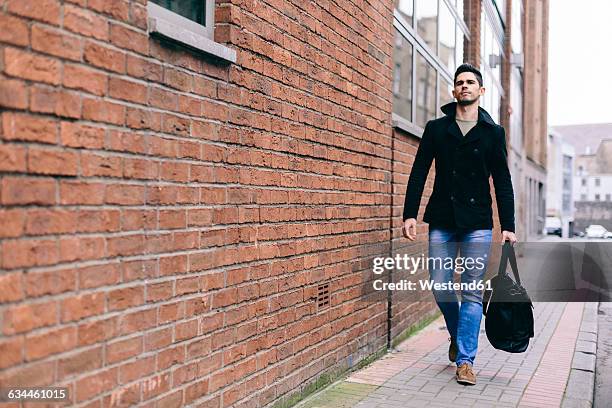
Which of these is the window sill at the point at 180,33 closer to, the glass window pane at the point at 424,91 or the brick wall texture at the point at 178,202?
the brick wall texture at the point at 178,202

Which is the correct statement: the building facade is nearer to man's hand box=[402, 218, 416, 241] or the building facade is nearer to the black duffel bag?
man's hand box=[402, 218, 416, 241]

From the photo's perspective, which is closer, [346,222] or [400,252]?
[346,222]

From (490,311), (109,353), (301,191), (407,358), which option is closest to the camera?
(109,353)

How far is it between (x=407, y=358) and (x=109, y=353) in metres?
3.54

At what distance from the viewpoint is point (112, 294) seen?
258 cm

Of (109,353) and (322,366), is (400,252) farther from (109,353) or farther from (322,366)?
(109,353)

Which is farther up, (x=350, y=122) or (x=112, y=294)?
(x=350, y=122)

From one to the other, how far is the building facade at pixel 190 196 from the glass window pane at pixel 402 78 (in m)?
0.94

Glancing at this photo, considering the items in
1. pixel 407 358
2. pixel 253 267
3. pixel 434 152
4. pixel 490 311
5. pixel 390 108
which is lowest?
pixel 407 358

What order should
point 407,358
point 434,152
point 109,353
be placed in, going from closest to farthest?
point 109,353, point 434,152, point 407,358

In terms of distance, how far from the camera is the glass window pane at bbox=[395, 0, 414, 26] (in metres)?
6.75

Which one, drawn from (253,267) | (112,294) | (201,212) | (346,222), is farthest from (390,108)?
(112,294)

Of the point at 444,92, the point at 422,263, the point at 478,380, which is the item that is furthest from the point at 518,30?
the point at 478,380

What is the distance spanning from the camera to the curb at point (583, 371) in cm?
459
